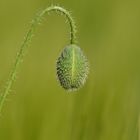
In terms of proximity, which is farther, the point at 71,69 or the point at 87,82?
the point at 87,82

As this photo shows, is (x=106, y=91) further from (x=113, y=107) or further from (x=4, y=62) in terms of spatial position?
(x=4, y=62)

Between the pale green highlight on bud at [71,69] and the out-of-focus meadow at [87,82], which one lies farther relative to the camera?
the out-of-focus meadow at [87,82]

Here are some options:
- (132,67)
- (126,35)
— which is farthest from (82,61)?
(126,35)

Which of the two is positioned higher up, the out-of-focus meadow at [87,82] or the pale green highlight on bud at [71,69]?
the out-of-focus meadow at [87,82]

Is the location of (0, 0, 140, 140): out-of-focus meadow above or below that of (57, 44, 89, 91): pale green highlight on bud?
above

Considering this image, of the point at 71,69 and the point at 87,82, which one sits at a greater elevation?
the point at 87,82
